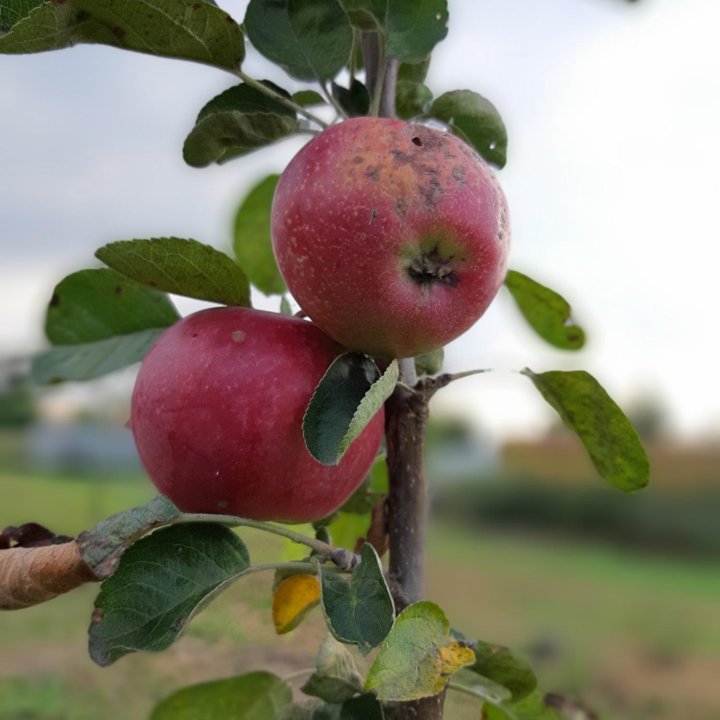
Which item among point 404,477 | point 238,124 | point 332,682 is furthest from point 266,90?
point 332,682

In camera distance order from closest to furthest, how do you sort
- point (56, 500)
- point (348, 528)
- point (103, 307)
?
point (103, 307)
point (348, 528)
point (56, 500)

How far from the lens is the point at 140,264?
0.56 metres

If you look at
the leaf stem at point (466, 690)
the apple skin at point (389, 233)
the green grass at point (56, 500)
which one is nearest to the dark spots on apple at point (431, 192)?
the apple skin at point (389, 233)

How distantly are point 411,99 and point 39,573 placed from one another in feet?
1.28

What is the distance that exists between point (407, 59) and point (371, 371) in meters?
0.19

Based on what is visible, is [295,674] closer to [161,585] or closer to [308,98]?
[161,585]

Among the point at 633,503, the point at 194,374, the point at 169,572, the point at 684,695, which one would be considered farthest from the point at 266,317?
the point at 633,503

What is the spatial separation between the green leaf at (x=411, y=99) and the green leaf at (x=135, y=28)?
5.2 inches

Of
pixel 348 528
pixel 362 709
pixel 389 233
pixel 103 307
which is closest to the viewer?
pixel 389 233

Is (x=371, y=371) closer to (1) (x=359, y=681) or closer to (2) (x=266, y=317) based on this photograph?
(2) (x=266, y=317)

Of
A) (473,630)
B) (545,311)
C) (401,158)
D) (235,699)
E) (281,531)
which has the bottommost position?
(473,630)

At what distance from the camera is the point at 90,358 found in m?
0.71

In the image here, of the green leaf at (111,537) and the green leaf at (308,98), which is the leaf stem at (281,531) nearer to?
the green leaf at (111,537)

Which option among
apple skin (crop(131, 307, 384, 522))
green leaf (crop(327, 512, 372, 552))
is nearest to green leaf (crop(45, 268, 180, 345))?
apple skin (crop(131, 307, 384, 522))
